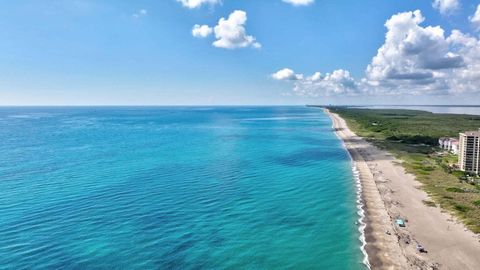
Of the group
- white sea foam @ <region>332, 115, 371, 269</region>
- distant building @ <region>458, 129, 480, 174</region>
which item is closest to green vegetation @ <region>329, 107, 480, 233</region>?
distant building @ <region>458, 129, 480, 174</region>

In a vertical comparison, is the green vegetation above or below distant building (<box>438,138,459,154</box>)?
below

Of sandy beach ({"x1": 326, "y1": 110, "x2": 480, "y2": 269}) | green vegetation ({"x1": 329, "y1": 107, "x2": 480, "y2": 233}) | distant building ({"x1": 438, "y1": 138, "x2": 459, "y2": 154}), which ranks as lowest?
sandy beach ({"x1": 326, "y1": 110, "x2": 480, "y2": 269})

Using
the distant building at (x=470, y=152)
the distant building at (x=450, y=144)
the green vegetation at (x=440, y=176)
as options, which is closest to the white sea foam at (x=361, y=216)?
the green vegetation at (x=440, y=176)

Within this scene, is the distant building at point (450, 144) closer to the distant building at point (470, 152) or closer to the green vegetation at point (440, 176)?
the green vegetation at point (440, 176)

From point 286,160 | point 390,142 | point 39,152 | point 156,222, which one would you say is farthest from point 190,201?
point 390,142

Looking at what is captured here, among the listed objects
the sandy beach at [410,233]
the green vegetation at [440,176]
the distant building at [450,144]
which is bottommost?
the sandy beach at [410,233]

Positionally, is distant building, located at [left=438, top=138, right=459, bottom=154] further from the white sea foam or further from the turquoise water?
the white sea foam

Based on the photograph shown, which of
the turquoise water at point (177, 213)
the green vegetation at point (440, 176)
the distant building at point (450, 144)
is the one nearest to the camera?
the turquoise water at point (177, 213)
